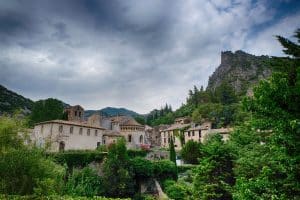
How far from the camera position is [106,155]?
38.2 meters

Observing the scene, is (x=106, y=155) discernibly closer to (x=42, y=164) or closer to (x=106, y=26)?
(x=42, y=164)

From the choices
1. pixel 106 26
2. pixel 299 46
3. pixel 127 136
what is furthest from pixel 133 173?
pixel 127 136

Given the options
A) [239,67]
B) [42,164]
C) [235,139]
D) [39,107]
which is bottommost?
[42,164]

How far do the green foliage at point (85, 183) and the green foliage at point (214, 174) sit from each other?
19433 millimetres

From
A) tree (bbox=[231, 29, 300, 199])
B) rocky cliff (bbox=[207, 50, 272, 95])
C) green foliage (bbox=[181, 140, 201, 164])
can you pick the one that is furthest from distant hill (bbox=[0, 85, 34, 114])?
tree (bbox=[231, 29, 300, 199])

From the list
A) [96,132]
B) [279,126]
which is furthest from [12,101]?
[279,126]

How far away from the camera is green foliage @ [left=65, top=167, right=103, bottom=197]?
3134 cm

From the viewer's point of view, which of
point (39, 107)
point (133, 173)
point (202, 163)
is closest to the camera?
point (202, 163)

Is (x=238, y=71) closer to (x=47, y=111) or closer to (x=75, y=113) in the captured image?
(x=75, y=113)

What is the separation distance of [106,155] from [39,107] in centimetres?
3697

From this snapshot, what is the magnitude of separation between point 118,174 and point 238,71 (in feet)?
444

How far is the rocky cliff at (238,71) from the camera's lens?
479ft

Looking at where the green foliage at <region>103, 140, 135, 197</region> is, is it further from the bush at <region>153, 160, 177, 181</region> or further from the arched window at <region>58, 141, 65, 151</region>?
the arched window at <region>58, 141, 65, 151</region>

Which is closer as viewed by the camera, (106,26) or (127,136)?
(106,26)
